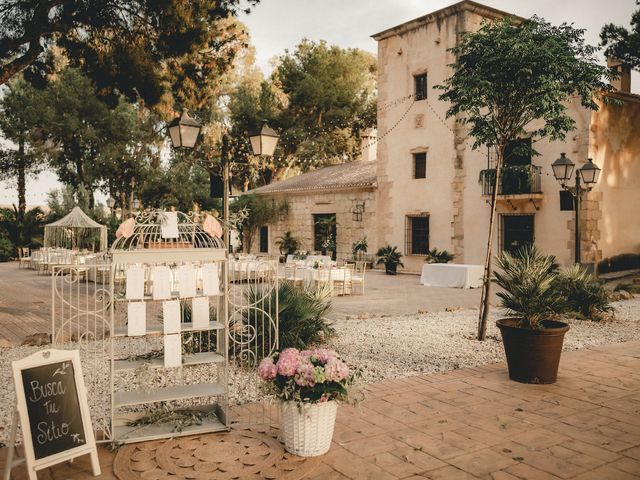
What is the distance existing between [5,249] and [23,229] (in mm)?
1156

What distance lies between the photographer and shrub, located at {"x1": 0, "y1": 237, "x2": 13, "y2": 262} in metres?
24.5

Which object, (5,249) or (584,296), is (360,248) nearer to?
(584,296)

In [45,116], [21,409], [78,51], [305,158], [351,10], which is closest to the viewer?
[21,409]

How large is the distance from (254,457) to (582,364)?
4.44 m

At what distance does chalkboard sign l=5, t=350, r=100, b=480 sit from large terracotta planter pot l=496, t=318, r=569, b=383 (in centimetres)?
409

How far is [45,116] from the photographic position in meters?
24.8

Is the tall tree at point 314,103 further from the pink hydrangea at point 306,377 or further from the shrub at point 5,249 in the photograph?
the pink hydrangea at point 306,377

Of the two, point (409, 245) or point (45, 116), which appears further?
point (45, 116)

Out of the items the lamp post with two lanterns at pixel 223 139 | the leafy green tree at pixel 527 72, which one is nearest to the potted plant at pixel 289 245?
the lamp post with two lanterns at pixel 223 139

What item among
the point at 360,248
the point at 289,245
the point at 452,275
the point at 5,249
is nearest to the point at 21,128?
the point at 5,249

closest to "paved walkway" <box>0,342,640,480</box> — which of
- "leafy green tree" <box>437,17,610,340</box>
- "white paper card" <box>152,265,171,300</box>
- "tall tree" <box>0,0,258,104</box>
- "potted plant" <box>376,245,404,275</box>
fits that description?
"white paper card" <box>152,265,171,300</box>

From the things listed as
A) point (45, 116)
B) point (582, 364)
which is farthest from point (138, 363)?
point (45, 116)

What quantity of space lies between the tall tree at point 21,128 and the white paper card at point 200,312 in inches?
956

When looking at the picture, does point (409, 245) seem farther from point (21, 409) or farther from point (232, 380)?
point (21, 409)
